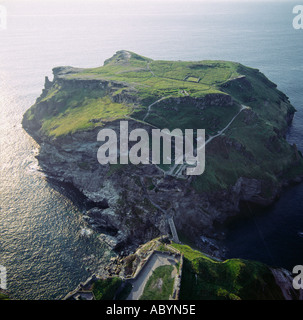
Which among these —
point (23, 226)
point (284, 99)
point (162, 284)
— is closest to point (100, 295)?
point (162, 284)

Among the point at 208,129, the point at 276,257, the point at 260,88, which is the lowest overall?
the point at 276,257

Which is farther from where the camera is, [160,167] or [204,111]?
[204,111]

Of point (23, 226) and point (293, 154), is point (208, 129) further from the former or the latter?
point (23, 226)

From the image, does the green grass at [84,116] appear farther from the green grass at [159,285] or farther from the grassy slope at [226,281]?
the grassy slope at [226,281]

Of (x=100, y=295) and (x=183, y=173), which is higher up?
(x=183, y=173)

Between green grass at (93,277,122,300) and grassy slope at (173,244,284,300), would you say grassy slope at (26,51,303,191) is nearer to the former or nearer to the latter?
grassy slope at (173,244,284,300)

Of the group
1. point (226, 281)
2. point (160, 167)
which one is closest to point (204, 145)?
point (160, 167)

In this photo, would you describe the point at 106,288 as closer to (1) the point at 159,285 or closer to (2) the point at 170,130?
(1) the point at 159,285
